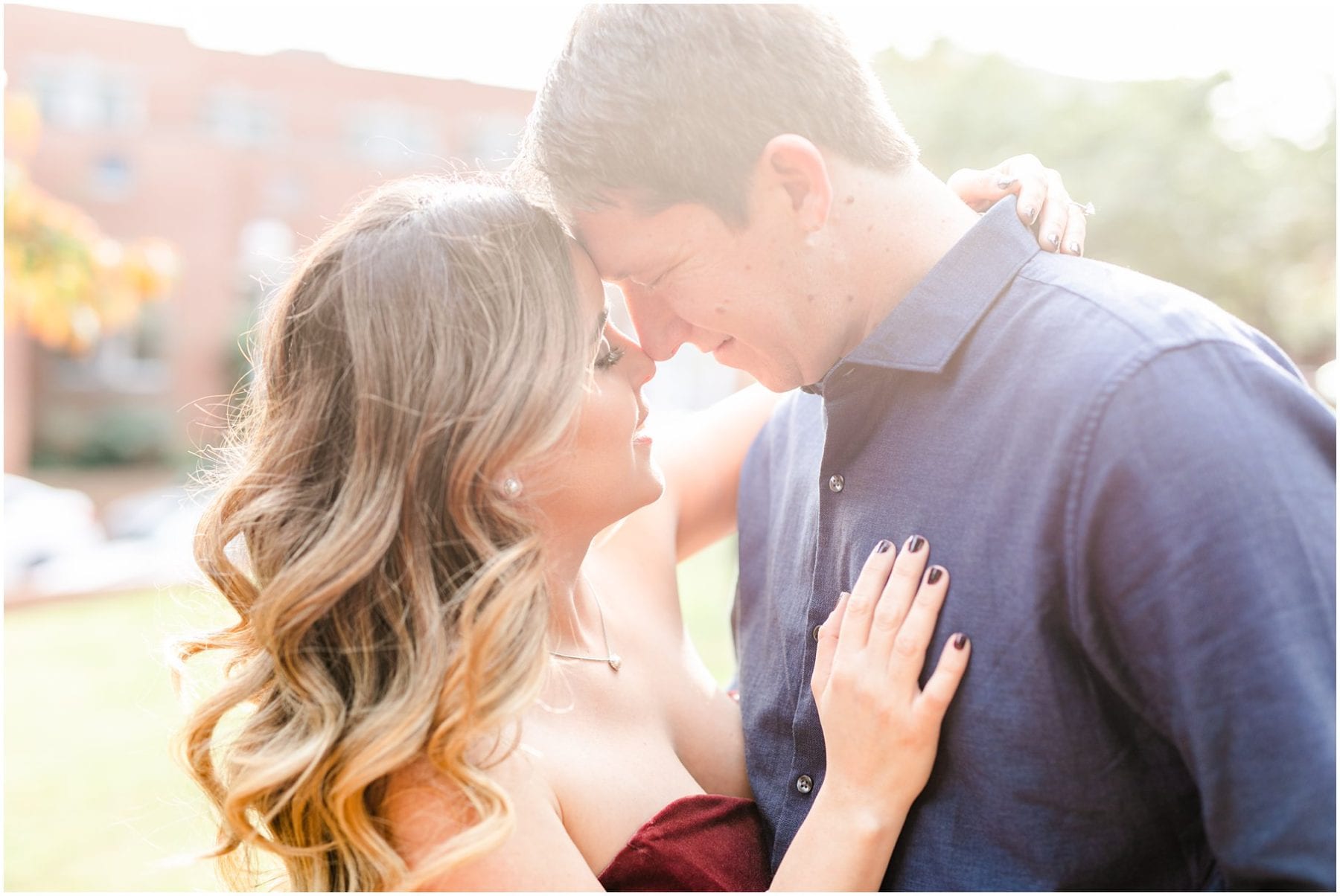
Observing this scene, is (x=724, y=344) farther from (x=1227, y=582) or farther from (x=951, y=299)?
(x=1227, y=582)

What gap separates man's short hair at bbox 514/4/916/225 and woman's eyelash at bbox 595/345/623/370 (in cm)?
36

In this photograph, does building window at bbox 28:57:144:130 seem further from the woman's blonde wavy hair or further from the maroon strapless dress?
the maroon strapless dress

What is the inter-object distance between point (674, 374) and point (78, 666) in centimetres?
2407

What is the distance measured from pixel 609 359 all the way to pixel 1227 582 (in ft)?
4.15

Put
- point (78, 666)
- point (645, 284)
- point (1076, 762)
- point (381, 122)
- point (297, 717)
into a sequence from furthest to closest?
1. point (381, 122)
2. point (78, 666)
3. point (645, 284)
4. point (297, 717)
5. point (1076, 762)

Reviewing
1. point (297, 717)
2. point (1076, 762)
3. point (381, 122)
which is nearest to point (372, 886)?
point (297, 717)

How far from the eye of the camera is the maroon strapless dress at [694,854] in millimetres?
1996

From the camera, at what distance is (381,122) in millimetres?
29266

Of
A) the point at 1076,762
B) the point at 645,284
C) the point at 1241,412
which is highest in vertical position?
the point at 1241,412

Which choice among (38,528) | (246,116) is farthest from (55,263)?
(246,116)

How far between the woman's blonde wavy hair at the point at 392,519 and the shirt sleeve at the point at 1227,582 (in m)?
0.98

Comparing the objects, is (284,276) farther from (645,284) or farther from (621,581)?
(621,581)

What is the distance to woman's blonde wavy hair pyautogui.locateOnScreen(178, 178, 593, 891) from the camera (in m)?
1.89

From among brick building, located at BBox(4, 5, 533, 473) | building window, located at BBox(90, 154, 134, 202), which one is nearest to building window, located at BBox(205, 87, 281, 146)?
brick building, located at BBox(4, 5, 533, 473)
